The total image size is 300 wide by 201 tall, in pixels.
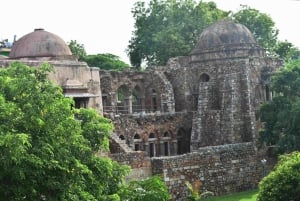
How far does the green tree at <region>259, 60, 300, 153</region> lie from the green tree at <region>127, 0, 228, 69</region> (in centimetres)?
1439

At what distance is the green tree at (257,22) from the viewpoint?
4456cm

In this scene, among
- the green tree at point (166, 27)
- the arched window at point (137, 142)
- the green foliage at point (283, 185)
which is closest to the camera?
the green foliage at point (283, 185)

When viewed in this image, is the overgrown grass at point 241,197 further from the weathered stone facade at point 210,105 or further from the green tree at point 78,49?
the green tree at point 78,49

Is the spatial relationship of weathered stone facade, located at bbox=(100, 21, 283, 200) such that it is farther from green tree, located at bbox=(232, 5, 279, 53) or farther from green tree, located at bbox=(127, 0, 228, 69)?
green tree, located at bbox=(232, 5, 279, 53)

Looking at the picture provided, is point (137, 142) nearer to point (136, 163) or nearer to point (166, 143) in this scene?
point (166, 143)

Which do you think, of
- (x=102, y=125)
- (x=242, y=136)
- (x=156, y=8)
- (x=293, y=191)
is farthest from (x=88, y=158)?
(x=156, y=8)

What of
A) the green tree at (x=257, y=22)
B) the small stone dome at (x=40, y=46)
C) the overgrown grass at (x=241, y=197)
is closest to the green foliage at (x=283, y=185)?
the overgrown grass at (x=241, y=197)

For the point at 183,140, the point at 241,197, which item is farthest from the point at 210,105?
the point at 241,197

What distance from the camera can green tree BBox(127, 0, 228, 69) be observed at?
1580 inches

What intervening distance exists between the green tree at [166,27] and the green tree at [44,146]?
26697mm

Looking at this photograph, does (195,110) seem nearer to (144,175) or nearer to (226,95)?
(226,95)

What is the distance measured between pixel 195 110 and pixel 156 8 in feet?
43.7

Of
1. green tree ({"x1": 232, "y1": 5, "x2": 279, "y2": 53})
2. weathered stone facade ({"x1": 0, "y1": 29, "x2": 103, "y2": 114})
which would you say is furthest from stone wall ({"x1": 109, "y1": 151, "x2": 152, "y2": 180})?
green tree ({"x1": 232, "y1": 5, "x2": 279, "y2": 53})

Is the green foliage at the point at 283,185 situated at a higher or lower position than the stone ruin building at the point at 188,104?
lower
